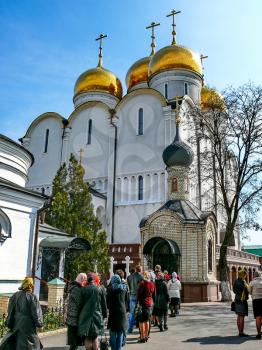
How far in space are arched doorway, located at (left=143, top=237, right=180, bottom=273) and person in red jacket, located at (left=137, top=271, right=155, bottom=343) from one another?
29.9ft

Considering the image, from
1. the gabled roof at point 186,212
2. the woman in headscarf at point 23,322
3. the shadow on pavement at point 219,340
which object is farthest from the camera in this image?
the gabled roof at point 186,212

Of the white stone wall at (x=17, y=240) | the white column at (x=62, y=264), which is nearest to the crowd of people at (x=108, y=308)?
the white stone wall at (x=17, y=240)

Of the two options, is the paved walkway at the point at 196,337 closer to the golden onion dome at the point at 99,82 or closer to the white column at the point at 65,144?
the white column at the point at 65,144

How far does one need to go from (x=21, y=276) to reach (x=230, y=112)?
12562mm

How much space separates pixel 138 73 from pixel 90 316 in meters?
34.2

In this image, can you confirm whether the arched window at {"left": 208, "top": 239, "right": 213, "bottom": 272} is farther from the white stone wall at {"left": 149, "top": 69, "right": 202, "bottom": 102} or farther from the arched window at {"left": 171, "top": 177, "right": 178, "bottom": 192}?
the white stone wall at {"left": 149, "top": 69, "right": 202, "bottom": 102}

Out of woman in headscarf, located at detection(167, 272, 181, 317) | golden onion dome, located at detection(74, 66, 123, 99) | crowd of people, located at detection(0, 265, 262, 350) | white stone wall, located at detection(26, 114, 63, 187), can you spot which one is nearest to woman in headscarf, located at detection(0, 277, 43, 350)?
crowd of people, located at detection(0, 265, 262, 350)

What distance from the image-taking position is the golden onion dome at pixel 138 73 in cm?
3725

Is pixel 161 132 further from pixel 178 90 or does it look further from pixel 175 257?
pixel 175 257

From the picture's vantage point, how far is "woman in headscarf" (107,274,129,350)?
21.7ft

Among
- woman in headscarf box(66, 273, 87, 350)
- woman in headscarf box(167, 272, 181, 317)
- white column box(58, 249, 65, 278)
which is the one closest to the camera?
woman in headscarf box(66, 273, 87, 350)

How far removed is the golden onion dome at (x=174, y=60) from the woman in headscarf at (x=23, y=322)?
30.3 meters

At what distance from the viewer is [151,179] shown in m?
28.7

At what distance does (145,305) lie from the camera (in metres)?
7.99
